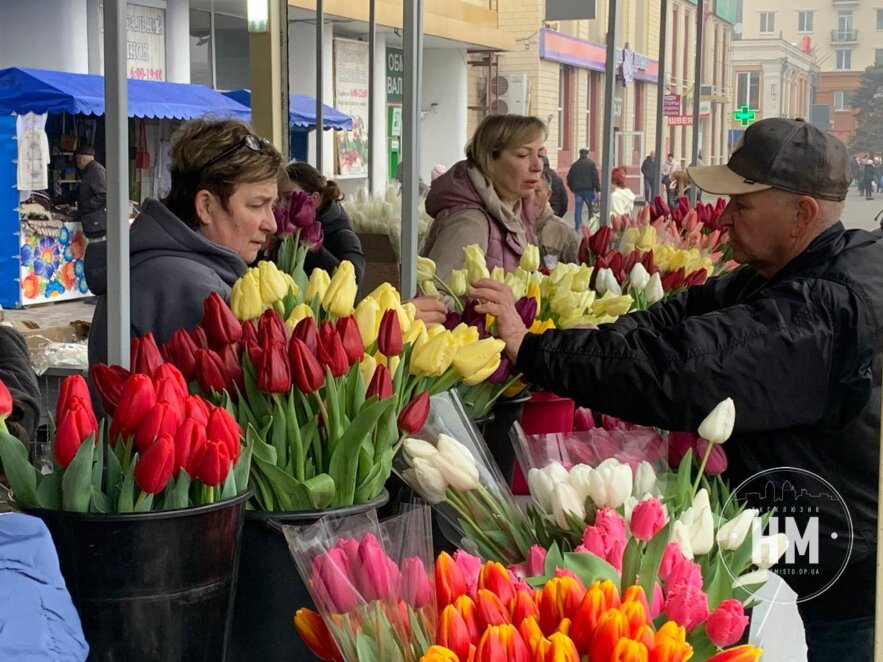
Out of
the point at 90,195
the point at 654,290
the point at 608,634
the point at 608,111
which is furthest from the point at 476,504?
the point at 90,195

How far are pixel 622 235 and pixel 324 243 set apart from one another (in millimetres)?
1653

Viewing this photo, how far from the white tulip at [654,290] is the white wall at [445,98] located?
15.2 metres

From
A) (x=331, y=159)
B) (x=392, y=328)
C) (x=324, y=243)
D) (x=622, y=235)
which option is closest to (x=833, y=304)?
(x=392, y=328)

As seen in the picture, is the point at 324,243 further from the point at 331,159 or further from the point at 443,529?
the point at 331,159

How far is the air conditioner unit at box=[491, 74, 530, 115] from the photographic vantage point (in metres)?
19.2

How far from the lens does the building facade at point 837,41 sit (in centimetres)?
144

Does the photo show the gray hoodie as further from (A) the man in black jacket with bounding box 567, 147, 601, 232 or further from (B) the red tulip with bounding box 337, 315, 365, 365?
(A) the man in black jacket with bounding box 567, 147, 601, 232

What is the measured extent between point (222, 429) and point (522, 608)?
0.49 metres

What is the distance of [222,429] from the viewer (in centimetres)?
134

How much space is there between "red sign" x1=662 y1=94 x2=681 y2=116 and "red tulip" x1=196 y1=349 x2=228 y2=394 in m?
4.71

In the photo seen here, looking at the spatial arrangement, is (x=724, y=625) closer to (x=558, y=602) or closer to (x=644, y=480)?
(x=558, y=602)

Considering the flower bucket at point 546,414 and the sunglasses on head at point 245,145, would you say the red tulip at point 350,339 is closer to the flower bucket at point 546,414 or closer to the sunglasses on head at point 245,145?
the flower bucket at point 546,414

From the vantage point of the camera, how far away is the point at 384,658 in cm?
105

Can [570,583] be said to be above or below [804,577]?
above
